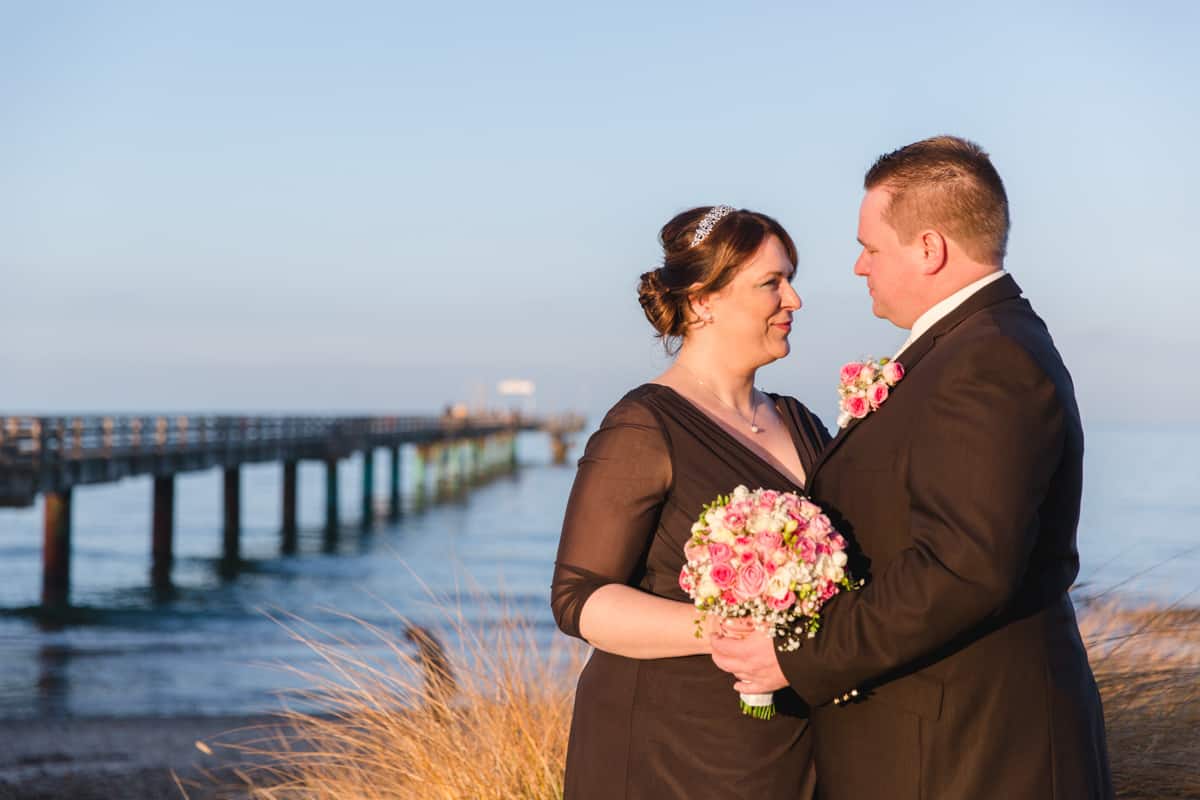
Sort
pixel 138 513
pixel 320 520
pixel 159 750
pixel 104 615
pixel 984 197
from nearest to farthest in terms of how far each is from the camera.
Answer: pixel 984 197, pixel 159 750, pixel 104 615, pixel 320 520, pixel 138 513

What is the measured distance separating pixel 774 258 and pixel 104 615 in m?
21.8

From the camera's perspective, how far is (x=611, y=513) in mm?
3164

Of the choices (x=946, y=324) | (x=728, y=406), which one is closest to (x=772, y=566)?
(x=946, y=324)

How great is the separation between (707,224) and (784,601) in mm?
1311

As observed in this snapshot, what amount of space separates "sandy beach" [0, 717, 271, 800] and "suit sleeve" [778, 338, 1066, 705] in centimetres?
574

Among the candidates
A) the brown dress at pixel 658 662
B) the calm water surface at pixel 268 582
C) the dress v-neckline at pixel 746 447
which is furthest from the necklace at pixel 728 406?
the calm water surface at pixel 268 582

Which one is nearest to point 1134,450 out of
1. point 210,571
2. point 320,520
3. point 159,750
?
point 320,520

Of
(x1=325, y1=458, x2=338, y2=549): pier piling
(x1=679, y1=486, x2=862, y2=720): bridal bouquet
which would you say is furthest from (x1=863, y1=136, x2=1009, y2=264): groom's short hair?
(x1=325, y1=458, x2=338, y2=549): pier piling

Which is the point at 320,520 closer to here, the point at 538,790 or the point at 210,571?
the point at 210,571

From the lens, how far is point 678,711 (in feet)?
10.3

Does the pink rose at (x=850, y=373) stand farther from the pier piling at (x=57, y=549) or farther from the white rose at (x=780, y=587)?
the pier piling at (x=57, y=549)

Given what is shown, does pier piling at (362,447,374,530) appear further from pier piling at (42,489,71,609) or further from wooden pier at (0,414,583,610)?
pier piling at (42,489,71,609)

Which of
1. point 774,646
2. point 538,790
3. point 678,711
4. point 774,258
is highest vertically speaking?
point 774,258

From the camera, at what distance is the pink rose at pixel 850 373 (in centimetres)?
279
